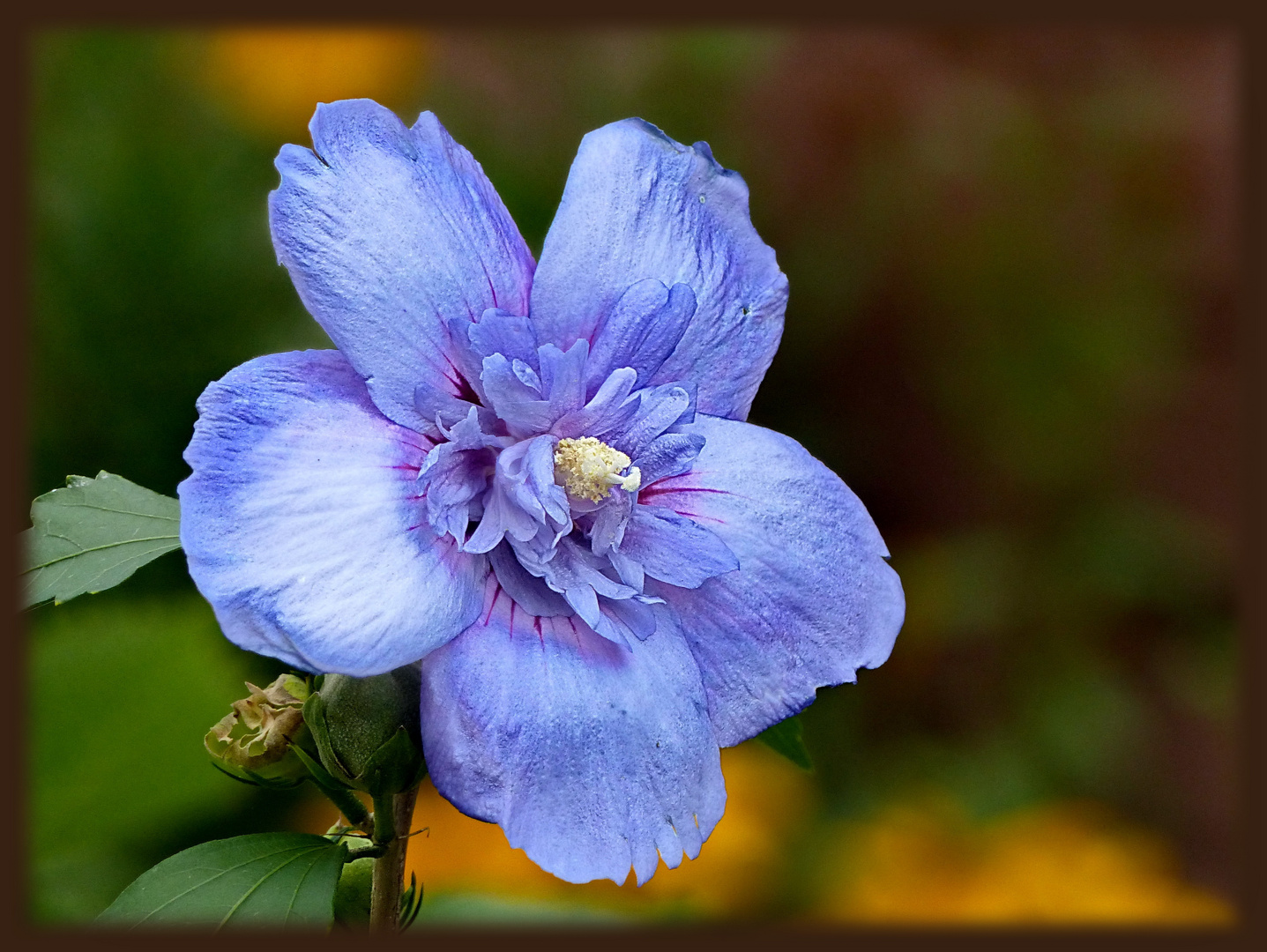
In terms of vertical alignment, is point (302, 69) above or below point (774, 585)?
below

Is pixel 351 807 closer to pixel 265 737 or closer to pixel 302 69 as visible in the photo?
pixel 265 737

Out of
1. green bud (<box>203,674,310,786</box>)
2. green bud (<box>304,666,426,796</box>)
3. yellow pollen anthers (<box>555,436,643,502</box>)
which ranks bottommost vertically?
green bud (<box>203,674,310,786</box>)

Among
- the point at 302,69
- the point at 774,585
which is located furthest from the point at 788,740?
the point at 302,69

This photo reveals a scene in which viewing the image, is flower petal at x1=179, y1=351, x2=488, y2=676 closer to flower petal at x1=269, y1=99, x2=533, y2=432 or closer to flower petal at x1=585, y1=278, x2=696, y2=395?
flower petal at x1=269, y1=99, x2=533, y2=432

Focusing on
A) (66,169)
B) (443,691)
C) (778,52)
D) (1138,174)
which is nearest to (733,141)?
(778,52)

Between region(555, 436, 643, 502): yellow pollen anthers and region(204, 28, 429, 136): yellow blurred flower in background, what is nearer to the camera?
region(555, 436, 643, 502): yellow pollen anthers

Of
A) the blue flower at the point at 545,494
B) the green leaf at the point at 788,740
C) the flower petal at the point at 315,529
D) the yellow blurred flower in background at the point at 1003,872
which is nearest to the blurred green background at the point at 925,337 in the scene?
the yellow blurred flower in background at the point at 1003,872

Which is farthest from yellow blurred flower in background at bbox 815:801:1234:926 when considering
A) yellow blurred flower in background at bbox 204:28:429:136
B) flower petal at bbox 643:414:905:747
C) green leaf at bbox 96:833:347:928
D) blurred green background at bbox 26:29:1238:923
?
yellow blurred flower in background at bbox 204:28:429:136
